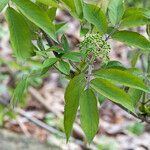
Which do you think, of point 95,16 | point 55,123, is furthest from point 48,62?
point 55,123

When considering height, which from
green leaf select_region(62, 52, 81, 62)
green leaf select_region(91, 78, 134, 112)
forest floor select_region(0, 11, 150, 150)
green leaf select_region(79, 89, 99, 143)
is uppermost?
green leaf select_region(62, 52, 81, 62)

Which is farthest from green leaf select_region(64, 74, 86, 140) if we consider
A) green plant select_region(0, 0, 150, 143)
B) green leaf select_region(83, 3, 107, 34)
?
green leaf select_region(83, 3, 107, 34)

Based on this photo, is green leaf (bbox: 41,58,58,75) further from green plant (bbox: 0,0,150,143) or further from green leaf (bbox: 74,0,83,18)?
green leaf (bbox: 74,0,83,18)

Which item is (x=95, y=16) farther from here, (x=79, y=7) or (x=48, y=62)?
(x=48, y=62)

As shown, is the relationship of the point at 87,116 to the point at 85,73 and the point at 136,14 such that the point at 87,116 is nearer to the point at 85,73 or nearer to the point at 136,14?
the point at 85,73

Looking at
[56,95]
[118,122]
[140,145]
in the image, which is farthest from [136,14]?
[56,95]
